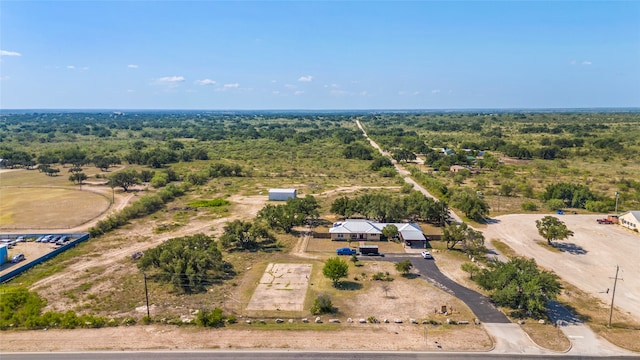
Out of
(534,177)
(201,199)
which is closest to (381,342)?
(201,199)

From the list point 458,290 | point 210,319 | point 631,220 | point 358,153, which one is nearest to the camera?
point 210,319

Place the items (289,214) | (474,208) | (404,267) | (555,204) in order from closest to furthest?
(404,267) → (289,214) → (474,208) → (555,204)

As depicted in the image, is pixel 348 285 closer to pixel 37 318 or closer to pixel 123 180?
pixel 37 318

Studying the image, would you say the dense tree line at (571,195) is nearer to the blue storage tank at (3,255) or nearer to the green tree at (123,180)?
the green tree at (123,180)

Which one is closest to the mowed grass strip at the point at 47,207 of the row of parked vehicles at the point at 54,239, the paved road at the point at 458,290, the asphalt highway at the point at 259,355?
the row of parked vehicles at the point at 54,239

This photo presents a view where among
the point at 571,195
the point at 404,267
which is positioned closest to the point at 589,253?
the point at 404,267

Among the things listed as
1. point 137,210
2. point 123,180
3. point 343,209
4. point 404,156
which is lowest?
point 137,210
